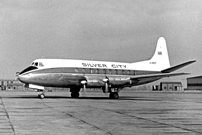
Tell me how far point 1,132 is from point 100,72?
26688mm

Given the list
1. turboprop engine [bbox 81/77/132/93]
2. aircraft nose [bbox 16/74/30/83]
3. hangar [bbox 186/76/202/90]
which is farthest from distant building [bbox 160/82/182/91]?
aircraft nose [bbox 16/74/30/83]

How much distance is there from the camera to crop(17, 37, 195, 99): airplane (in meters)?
33.0

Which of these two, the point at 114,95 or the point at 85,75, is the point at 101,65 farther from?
the point at 114,95

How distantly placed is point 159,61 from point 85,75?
12.3 m

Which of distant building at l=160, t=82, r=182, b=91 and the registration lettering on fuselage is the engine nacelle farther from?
distant building at l=160, t=82, r=182, b=91

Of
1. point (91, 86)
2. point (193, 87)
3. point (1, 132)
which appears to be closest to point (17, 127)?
point (1, 132)

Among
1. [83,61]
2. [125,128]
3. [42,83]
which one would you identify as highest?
[83,61]

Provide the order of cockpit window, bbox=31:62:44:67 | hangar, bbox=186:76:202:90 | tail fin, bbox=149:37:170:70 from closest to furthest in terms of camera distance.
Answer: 1. cockpit window, bbox=31:62:44:67
2. tail fin, bbox=149:37:170:70
3. hangar, bbox=186:76:202:90

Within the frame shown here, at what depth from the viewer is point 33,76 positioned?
32.4 m

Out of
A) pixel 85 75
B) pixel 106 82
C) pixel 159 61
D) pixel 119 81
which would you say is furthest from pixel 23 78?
pixel 159 61

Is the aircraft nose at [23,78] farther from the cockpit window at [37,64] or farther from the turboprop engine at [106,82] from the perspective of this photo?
the turboprop engine at [106,82]

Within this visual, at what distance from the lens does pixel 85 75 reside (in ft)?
116

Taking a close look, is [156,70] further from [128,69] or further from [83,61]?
[83,61]

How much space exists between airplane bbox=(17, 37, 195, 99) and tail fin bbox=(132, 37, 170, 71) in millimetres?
145
